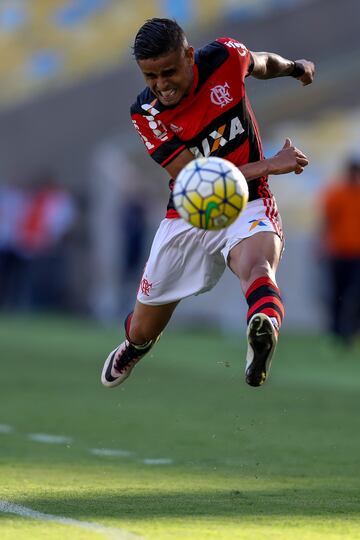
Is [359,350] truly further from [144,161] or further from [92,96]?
[92,96]

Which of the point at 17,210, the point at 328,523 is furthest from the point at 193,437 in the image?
the point at 17,210

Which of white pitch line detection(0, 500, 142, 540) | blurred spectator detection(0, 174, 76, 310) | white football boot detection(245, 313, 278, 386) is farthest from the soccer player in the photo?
blurred spectator detection(0, 174, 76, 310)

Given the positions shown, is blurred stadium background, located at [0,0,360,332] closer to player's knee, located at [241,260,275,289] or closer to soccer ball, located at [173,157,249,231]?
player's knee, located at [241,260,275,289]

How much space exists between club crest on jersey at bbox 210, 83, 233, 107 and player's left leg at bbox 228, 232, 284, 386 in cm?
75

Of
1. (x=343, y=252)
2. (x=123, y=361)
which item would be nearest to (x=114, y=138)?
(x=343, y=252)

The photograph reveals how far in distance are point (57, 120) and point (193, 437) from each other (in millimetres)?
15490

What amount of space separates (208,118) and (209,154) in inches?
7.9

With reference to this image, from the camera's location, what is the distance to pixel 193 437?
7484 mm

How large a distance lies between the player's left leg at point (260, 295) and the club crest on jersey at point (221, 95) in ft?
2.45

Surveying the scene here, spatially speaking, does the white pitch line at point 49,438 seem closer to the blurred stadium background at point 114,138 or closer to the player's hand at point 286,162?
the player's hand at point 286,162

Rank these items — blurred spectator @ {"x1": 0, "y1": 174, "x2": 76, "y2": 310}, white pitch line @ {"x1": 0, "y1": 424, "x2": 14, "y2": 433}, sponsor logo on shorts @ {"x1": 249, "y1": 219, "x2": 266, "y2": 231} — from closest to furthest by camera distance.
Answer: sponsor logo on shorts @ {"x1": 249, "y1": 219, "x2": 266, "y2": 231}, white pitch line @ {"x1": 0, "y1": 424, "x2": 14, "y2": 433}, blurred spectator @ {"x1": 0, "y1": 174, "x2": 76, "y2": 310}

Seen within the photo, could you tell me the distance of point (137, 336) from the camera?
7.15 m

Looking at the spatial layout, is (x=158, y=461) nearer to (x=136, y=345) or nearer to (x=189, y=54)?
(x=136, y=345)

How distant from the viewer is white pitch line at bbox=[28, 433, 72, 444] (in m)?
7.29
